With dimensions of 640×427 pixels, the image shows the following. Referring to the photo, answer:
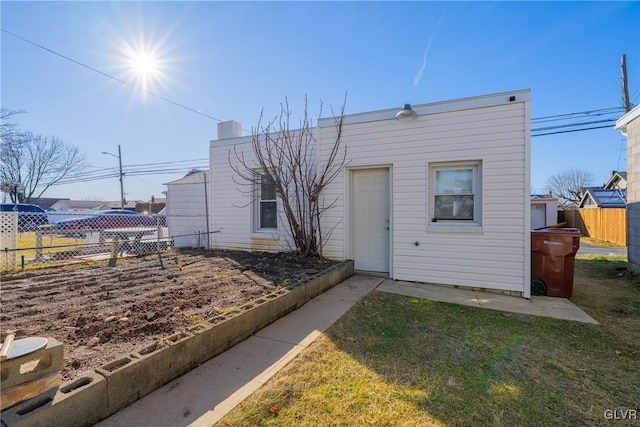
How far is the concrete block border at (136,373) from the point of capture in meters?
1.59

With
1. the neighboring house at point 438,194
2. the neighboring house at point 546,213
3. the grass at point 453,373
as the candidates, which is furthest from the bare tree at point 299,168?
the neighboring house at point 546,213

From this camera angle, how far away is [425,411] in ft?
6.69

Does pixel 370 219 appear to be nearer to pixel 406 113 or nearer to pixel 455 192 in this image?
pixel 455 192

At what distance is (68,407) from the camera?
167 centimetres

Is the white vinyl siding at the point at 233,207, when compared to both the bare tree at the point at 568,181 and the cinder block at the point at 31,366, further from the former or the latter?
the bare tree at the point at 568,181

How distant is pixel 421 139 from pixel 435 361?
4048 millimetres

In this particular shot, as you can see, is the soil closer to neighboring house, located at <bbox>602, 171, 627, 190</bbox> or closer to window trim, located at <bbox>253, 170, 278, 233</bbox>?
window trim, located at <bbox>253, 170, 278, 233</bbox>

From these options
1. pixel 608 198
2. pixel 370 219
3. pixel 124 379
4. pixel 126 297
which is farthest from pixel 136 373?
pixel 608 198

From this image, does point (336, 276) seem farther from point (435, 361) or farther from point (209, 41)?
point (209, 41)

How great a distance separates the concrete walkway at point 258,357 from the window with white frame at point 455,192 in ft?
4.57

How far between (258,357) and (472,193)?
4.67 meters

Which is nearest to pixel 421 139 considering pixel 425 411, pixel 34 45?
pixel 425 411

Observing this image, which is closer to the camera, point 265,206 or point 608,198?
point 265,206

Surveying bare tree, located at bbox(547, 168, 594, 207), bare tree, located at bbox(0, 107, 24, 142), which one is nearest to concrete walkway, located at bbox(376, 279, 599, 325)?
bare tree, located at bbox(0, 107, 24, 142)
